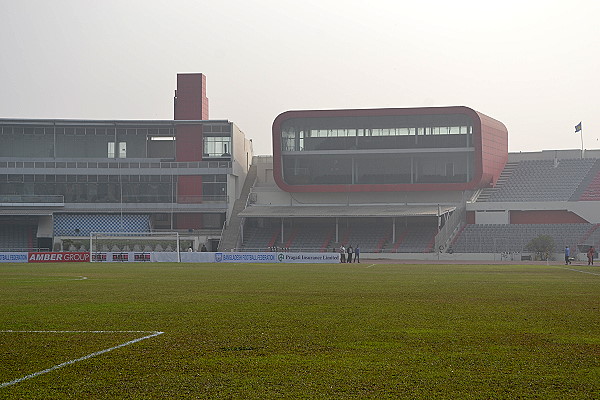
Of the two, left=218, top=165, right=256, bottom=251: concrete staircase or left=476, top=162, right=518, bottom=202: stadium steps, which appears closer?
left=218, top=165, right=256, bottom=251: concrete staircase

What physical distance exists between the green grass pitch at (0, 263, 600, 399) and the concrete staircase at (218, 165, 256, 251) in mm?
67463

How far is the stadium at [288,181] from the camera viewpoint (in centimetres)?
9262

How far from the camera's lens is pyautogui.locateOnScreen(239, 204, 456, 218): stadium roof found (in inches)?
3482

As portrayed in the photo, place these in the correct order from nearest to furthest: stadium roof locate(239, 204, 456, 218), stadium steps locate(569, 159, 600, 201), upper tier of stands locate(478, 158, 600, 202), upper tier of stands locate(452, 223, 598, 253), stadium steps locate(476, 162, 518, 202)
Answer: upper tier of stands locate(452, 223, 598, 253) < stadium roof locate(239, 204, 456, 218) < stadium steps locate(569, 159, 600, 201) < upper tier of stands locate(478, 158, 600, 202) < stadium steps locate(476, 162, 518, 202)

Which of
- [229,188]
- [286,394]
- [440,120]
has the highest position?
[440,120]

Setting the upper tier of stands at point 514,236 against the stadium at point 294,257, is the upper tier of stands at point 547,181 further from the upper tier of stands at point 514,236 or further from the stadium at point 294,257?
the upper tier of stands at point 514,236

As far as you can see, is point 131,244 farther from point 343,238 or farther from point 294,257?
point 343,238

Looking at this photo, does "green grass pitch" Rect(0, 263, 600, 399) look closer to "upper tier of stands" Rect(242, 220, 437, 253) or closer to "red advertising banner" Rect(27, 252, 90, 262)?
"red advertising banner" Rect(27, 252, 90, 262)

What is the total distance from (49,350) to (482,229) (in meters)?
77.2

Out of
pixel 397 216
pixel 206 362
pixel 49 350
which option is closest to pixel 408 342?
pixel 206 362

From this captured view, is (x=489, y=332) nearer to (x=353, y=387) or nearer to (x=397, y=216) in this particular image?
(x=353, y=387)

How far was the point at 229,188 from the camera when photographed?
99.7 m

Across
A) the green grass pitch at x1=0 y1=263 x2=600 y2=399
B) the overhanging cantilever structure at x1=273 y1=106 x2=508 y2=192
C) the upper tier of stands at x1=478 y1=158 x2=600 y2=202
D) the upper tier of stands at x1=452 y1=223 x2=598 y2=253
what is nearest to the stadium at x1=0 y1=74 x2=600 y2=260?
the overhanging cantilever structure at x1=273 y1=106 x2=508 y2=192

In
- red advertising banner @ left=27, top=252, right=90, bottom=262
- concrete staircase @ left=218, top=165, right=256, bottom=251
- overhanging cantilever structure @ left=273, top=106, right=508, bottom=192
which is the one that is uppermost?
overhanging cantilever structure @ left=273, top=106, right=508, bottom=192
